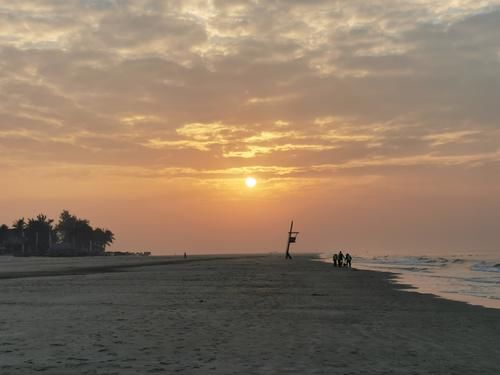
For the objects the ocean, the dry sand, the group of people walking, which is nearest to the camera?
the dry sand

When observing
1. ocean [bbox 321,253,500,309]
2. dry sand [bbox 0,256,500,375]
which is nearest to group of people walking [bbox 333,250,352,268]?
ocean [bbox 321,253,500,309]

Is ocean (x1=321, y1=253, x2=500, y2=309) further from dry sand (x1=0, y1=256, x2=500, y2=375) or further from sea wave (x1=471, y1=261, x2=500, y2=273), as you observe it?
dry sand (x1=0, y1=256, x2=500, y2=375)

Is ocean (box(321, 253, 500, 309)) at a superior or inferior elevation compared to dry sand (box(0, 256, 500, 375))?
inferior

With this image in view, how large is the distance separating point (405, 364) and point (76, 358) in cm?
714

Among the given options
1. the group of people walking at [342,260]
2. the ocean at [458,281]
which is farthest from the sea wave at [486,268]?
the group of people walking at [342,260]

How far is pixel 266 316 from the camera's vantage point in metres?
19.2

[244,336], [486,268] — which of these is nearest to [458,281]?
[486,268]

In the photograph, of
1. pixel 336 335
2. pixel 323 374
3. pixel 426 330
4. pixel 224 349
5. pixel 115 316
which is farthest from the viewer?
pixel 115 316

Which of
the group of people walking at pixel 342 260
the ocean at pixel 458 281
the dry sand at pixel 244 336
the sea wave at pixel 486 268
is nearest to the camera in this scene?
the dry sand at pixel 244 336

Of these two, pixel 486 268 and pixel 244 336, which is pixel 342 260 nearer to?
pixel 486 268

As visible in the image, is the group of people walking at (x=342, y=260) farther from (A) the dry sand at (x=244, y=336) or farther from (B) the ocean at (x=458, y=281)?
(A) the dry sand at (x=244, y=336)

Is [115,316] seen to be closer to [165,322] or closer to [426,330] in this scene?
[165,322]

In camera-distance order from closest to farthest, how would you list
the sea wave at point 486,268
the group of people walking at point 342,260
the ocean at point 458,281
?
the ocean at point 458,281 → the sea wave at point 486,268 → the group of people walking at point 342,260

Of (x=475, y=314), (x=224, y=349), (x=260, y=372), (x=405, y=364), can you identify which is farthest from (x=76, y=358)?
(x=475, y=314)
